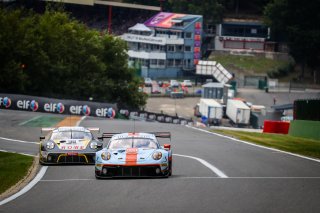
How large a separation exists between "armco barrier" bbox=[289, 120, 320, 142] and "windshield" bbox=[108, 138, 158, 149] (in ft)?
69.0

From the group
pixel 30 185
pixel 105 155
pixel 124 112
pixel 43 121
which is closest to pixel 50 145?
pixel 105 155

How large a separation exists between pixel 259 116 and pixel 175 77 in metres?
53.6

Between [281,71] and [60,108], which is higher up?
[281,71]

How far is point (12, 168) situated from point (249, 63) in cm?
11357

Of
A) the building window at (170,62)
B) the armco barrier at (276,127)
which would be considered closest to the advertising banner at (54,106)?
the armco barrier at (276,127)

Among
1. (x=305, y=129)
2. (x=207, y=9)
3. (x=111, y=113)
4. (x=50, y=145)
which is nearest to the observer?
(x=50, y=145)

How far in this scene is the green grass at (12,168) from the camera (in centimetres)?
2138

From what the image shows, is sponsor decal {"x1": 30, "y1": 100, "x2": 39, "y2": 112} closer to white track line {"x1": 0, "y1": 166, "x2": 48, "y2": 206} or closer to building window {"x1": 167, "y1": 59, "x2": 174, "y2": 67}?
white track line {"x1": 0, "y1": 166, "x2": 48, "y2": 206}

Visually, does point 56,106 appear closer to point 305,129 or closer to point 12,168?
point 305,129

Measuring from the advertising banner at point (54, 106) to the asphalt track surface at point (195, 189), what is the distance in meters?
34.8

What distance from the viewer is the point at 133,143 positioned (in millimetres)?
22547

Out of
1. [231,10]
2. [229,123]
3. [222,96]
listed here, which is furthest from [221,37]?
[229,123]

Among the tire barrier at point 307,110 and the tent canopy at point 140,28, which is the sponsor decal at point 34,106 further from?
the tent canopy at point 140,28

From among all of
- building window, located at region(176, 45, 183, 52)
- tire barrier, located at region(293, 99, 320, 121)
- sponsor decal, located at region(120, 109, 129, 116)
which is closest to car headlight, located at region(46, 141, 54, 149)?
tire barrier, located at region(293, 99, 320, 121)
